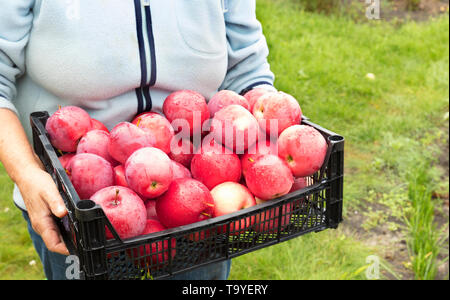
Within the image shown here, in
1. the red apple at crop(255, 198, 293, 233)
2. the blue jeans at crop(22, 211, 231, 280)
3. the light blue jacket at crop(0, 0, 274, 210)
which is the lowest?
the blue jeans at crop(22, 211, 231, 280)

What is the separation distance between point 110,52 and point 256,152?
0.43 meters

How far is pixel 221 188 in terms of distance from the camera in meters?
1.12

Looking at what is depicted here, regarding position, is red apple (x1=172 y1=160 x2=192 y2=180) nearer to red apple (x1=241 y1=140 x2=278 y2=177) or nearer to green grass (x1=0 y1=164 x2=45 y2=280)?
red apple (x1=241 y1=140 x2=278 y2=177)

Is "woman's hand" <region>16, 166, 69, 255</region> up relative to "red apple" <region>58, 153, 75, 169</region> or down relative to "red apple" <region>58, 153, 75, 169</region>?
down

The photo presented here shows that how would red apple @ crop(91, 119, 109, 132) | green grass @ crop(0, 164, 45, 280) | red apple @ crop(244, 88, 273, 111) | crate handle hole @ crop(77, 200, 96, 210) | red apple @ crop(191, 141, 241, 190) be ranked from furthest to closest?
1. green grass @ crop(0, 164, 45, 280)
2. red apple @ crop(244, 88, 273, 111)
3. red apple @ crop(91, 119, 109, 132)
4. red apple @ crop(191, 141, 241, 190)
5. crate handle hole @ crop(77, 200, 96, 210)

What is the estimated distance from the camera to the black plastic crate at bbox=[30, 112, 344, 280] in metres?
0.90

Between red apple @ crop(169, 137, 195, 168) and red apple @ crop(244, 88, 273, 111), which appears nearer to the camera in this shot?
red apple @ crop(169, 137, 195, 168)

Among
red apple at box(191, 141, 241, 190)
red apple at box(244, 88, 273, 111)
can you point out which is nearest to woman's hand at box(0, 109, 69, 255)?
red apple at box(191, 141, 241, 190)

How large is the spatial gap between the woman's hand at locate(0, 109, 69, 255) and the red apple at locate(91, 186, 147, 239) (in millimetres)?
80

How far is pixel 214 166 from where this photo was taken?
1120mm

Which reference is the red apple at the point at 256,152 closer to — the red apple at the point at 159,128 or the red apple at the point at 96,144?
the red apple at the point at 159,128

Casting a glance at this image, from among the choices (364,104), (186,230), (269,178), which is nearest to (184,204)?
(186,230)

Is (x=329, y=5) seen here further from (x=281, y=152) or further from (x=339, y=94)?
(x=281, y=152)

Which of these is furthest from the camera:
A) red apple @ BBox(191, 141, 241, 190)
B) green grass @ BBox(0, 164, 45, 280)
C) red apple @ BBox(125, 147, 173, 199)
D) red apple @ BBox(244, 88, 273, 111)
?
green grass @ BBox(0, 164, 45, 280)
